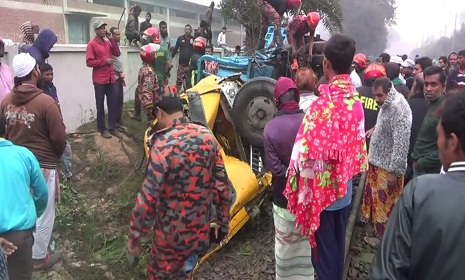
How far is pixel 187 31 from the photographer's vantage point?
436 inches

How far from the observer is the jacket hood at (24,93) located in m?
3.69

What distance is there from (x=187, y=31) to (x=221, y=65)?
3.89 metres

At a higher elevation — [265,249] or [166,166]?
[166,166]

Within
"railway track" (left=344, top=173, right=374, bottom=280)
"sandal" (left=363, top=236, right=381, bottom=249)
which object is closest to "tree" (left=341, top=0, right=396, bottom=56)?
"railway track" (left=344, top=173, right=374, bottom=280)

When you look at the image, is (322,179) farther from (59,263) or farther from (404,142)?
(59,263)

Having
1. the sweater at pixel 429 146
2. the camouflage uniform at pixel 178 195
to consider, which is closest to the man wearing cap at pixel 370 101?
the sweater at pixel 429 146

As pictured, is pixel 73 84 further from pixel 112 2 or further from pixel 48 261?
pixel 112 2

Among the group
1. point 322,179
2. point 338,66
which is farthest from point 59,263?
point 338,66

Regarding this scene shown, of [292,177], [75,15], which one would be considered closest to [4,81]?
[292,177]

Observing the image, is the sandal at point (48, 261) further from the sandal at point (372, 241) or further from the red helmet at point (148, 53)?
the red helmet at point (148, 53)

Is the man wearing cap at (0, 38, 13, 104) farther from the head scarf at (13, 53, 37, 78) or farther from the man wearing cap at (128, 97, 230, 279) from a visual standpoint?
the man wearing cap at (128, 97, 230, 279)

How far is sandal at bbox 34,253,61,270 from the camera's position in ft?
13.9

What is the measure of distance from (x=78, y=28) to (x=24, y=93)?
22.0 metres

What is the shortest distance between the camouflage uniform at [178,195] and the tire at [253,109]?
8.47ft
